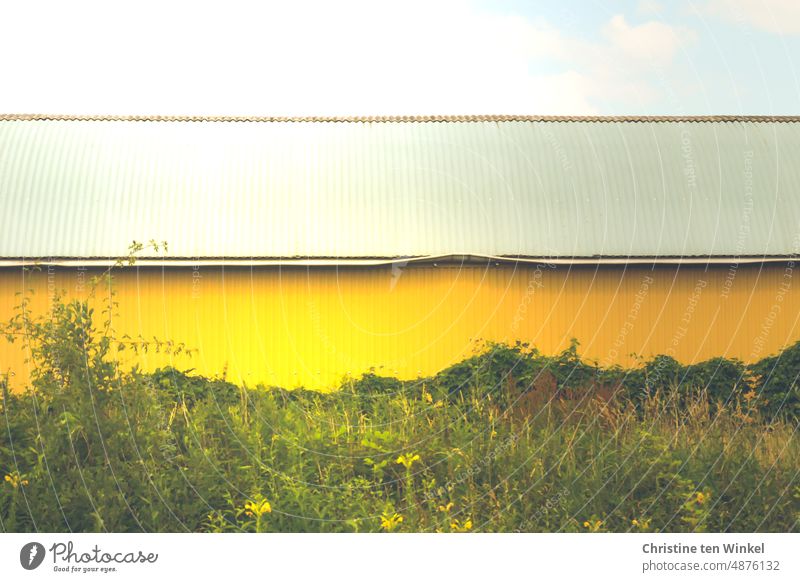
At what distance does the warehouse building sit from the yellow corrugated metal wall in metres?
0.03

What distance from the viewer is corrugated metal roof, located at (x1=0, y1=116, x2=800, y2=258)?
1742 centimetres

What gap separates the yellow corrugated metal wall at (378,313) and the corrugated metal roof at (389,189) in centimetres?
59

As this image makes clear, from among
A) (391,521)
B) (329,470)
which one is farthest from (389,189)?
(391,521)

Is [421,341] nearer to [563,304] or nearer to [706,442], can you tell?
[563,304]

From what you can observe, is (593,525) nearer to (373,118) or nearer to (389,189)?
(389,189)

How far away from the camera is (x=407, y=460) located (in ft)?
30.2

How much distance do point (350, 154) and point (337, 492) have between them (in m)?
11.3

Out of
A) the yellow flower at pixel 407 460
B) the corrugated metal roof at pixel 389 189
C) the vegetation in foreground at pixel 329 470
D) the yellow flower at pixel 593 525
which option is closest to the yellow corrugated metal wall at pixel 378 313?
the corrugated metal roof at pixel 389 189

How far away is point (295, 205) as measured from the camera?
1773 centimetres

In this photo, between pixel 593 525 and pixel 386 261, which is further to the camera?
pixel 386 261

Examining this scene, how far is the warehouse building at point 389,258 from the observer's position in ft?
57.0

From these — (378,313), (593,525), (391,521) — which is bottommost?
(593,525)

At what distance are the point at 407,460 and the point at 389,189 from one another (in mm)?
9625

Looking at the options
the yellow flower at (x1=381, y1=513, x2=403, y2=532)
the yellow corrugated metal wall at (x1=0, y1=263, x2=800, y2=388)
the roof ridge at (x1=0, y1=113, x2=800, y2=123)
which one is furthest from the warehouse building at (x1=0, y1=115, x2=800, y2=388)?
the yellow flower at (x1=381, y1=513, x2=403, y2=532)
